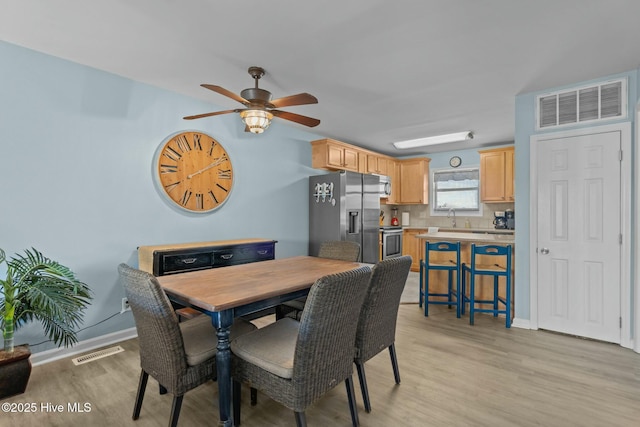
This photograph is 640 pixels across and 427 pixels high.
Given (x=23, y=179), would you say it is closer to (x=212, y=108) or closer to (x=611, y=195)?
(x=212, y=108)

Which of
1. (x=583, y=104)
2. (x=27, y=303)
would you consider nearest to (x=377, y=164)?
(x=583, y=104)

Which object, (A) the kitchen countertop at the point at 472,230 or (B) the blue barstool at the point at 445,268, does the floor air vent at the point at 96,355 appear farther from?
(A) the kitchen countertop at the point at 472,230

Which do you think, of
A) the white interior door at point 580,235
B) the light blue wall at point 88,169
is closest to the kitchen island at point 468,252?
the white interior door at point 580,235

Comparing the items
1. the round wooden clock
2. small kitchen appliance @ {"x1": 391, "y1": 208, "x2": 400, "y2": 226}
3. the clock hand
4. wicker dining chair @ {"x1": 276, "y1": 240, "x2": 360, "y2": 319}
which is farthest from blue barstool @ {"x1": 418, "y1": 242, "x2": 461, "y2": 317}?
small kitchen appliance @ {"x1": 391, "y1": 208, "x2": 400, "y2": 226}

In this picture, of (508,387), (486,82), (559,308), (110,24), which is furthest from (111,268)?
(559,308)

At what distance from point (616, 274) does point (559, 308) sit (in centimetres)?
57

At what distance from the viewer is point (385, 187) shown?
580 cm

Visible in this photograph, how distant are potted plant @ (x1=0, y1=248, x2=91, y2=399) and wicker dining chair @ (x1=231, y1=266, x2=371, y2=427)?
142cm

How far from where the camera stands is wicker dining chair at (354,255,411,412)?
5.98 feet

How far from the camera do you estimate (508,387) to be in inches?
83.7

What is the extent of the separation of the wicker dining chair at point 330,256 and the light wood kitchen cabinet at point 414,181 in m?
A: 3.80

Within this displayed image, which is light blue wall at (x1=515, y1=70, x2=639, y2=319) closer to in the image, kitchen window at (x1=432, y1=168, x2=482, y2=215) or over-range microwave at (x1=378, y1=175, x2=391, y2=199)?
over-range microwave at (x1=378, y1=175, x2=391, y2=199)

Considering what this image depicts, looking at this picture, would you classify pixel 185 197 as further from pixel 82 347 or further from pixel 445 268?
pixel 445 268

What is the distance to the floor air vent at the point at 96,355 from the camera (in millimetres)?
2511
